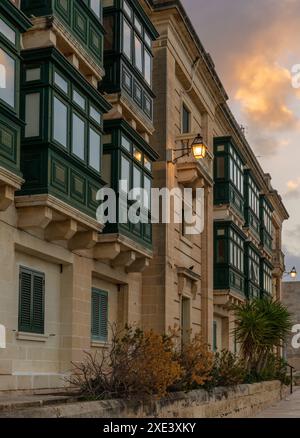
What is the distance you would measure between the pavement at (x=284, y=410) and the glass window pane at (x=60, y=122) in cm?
1056

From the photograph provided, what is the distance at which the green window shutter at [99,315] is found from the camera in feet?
66.4

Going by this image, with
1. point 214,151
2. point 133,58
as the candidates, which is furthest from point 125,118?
point 214,151

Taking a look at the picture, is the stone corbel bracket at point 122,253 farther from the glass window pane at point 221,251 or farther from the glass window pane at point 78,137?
the glass window pane at point 221,251

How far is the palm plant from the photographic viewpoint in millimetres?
28281

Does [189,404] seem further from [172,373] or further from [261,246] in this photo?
[261,246]

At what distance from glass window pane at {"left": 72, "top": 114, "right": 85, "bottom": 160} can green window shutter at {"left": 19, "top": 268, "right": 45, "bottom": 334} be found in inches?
107

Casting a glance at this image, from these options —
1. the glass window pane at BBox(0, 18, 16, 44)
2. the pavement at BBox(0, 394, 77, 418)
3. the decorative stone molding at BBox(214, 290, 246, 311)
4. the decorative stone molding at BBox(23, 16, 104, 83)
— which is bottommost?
the pavement at BBox(0, 394, 77, 418)

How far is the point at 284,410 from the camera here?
2466cm

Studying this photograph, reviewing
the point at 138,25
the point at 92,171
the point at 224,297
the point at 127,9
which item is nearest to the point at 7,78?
the point at 92,171

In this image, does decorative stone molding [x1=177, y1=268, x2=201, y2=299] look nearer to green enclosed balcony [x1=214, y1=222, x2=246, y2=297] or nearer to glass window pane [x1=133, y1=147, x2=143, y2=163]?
green enclosed balcony [x1=214, y1=222, x2=246, y2=297]

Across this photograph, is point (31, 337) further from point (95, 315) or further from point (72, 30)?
point (72, 30)

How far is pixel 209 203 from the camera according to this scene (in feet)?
98.6

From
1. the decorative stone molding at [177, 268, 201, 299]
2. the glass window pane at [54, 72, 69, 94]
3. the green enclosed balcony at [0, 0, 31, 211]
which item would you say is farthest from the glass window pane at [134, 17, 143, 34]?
the decorative stone molding at [177, 268, 201, 299]

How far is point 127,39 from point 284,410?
40.2ft
